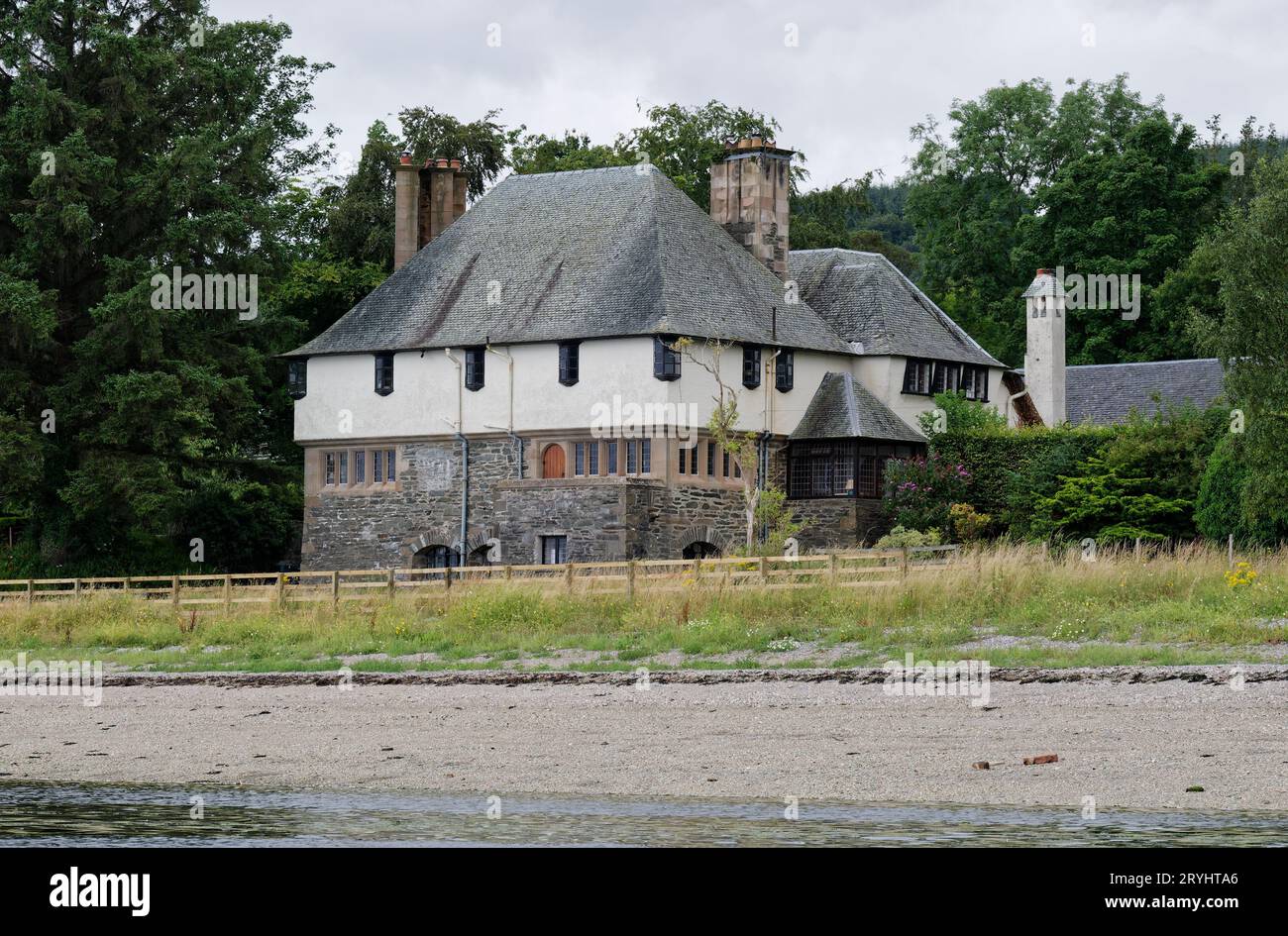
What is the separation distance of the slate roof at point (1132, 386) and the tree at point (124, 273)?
86.4 feet

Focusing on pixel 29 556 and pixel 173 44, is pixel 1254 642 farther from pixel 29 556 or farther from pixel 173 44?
pixel 173 44

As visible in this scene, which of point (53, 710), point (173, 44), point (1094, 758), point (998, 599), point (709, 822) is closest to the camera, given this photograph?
point (709, 822)

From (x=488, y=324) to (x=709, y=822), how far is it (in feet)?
123

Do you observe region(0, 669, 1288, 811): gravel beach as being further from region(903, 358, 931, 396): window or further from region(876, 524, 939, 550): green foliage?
region(903, 358, 931, 396): window

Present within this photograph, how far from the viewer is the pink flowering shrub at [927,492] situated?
50812 mm

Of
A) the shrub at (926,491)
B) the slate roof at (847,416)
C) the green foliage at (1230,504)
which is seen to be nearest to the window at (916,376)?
the slate roof at (847,416)

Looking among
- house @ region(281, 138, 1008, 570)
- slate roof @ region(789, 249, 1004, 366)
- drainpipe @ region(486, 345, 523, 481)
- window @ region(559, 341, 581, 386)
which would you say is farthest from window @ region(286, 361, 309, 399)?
slate roof @ region(789, 249, 1004, 366)

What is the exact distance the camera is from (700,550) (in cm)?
5178

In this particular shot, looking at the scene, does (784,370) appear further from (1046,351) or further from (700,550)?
(1046,351)

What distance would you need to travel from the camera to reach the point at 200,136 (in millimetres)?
53625

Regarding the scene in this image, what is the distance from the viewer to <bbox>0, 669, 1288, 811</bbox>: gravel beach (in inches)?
770

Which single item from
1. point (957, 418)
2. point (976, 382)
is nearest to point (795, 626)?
point (957, 418)

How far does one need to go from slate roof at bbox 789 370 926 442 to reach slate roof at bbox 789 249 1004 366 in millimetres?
1538

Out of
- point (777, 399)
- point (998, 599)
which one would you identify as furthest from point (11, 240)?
point (998, 599)
